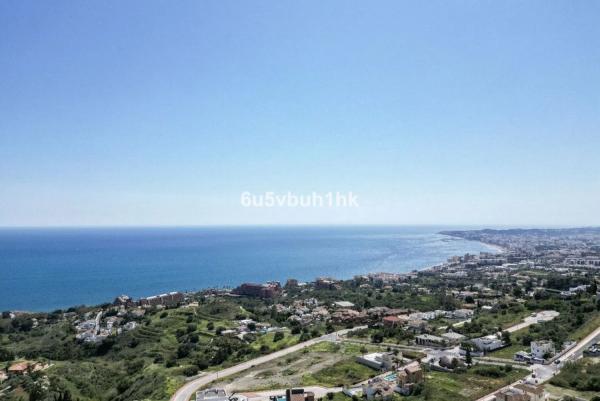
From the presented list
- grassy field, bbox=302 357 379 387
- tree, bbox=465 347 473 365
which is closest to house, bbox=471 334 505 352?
tree, bbox=465 347 473 365

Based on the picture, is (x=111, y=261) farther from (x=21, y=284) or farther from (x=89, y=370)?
(x=89, y=370)

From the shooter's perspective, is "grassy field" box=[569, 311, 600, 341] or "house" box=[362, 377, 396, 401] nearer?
"house" box=[362, 377, 396, 401]

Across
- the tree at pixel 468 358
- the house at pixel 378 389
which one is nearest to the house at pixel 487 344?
the tree at pixel 468 358

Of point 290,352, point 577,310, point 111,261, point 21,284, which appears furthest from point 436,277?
point 111,261

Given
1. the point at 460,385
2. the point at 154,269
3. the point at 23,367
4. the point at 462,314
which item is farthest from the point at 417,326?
the point at 154,269

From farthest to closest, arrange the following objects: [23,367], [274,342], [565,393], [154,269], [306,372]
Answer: [154,269]
[274,342]
[23,367]
[306,372]
[565,393]

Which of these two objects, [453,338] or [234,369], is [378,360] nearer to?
[453,338]

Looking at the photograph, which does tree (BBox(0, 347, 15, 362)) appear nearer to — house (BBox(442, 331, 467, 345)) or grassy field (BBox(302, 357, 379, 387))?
grassy field (BBox(302, 357, 379, 387))
